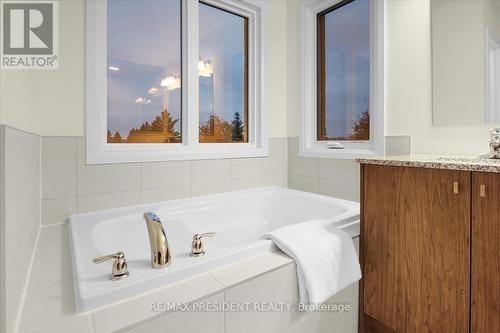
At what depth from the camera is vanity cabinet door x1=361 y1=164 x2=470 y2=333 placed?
43.0 inches

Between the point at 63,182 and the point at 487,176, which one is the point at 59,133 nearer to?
the point at 63,182

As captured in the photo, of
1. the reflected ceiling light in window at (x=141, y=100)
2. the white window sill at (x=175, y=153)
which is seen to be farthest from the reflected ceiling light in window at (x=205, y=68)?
the white window sill at (x=175, y=153)

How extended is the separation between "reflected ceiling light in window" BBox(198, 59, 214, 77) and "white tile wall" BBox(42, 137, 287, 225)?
2.42ft

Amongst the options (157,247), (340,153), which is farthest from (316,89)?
(157,247)

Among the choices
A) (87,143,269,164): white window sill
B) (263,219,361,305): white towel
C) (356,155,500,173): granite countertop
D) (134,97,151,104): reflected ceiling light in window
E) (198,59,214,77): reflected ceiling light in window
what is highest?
(198,59,214,77): reflected ceiling light in window

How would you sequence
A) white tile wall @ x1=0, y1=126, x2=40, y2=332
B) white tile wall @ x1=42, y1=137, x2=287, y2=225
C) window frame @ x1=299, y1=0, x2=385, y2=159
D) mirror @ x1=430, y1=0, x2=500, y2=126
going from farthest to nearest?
window frame @ x1=299, y1=0, x2=385, y2=159 → white tile wall @ x1=42, y1=137, x2=287, y2=225 → mirror @ x1=430, y1=0, x2=500, y2=126 → white tile wall @ x1=0, y1=126, x2=40, y2=332

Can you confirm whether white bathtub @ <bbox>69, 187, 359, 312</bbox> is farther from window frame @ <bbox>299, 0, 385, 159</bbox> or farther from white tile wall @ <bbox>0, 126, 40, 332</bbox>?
window frame @ <bbox>299, 0, 385, 159</bbox>

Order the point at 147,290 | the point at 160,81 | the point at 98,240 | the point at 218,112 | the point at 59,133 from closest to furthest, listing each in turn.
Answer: the point at 147,290 → the point at 98,240 → the point at 59,133 → the point at 160,81 → the point at 218,112

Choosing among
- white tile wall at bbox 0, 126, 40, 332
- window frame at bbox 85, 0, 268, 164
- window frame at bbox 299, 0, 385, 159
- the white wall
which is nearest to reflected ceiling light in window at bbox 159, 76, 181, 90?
window frame at bbox 85, 0, 268, 164

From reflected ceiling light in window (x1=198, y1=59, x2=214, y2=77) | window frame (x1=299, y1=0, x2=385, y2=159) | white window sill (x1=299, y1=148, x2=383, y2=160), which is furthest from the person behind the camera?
reflected ceiling light in window (x1=198, y1=59, x2=214, y2=77)

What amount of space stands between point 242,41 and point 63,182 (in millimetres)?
1869

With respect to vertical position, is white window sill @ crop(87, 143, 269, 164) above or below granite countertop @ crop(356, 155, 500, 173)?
above

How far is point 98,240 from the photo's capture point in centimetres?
143

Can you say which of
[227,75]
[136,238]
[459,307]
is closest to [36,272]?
[136,238]
